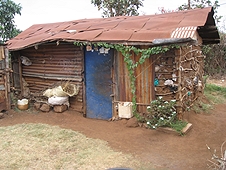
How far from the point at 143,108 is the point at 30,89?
15.5 feet

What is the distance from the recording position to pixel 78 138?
5.73 meters

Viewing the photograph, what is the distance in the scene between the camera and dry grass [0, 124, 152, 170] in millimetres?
4324

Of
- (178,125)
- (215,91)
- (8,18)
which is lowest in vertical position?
(178,125)

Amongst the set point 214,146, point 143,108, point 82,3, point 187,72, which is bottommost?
point 214,146

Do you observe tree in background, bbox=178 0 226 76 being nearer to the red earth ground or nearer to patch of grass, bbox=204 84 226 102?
patch of grass, bbox=204 84 226 102

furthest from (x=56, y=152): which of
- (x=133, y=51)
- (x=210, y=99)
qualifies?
(x=210, y=99)

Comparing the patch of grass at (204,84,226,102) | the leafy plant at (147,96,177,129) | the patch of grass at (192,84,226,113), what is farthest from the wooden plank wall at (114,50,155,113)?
the patch of grass at (204,84,226,102)

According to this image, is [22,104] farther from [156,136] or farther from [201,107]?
[201,107]

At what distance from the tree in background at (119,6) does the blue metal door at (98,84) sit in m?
10.1

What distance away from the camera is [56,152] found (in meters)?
4.90

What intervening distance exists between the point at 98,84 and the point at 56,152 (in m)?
2.85

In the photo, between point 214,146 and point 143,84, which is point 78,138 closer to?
point 143,84

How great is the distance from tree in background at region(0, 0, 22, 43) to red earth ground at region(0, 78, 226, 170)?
5895mm

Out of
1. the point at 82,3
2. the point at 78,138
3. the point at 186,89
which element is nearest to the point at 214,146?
the point at 186,89
